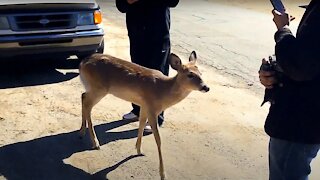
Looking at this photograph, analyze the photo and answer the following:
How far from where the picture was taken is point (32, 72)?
686 centimetres

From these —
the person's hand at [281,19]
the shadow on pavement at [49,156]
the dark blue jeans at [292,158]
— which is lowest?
the shadow on pavement at [49,156]

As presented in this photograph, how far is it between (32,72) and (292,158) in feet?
17.0

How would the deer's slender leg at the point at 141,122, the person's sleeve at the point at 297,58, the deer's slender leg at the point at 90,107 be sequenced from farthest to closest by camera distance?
1. the deer's slender leg at the point at 90,107
2. the deer's slender leg at the point at 141,122
3. the person's sleeve at the point at 297,58

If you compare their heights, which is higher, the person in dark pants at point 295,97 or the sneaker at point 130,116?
the person in dark pants at point 295,97

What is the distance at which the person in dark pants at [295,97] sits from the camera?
212 centimetres

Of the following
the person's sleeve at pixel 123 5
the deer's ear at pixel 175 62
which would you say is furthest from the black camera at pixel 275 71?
the person's sleeve at pixel 123 5

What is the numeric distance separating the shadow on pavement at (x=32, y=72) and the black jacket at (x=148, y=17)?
7.03ft

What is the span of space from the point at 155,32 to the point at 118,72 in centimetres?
72

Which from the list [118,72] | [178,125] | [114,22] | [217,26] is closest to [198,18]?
[217,26]

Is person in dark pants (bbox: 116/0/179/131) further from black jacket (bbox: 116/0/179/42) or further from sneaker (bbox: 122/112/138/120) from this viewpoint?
sneaker (bbox: 122/112/138/120)

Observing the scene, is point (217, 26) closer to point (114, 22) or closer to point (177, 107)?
point (114, 22)

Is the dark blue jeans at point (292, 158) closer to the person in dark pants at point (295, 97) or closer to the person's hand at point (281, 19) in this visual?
the person in dark pants at point (295, 97)

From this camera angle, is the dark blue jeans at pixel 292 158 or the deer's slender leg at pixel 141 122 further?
the deer's slender leg at pixel 141 122

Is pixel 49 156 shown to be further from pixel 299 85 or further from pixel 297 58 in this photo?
pixel 297 58
